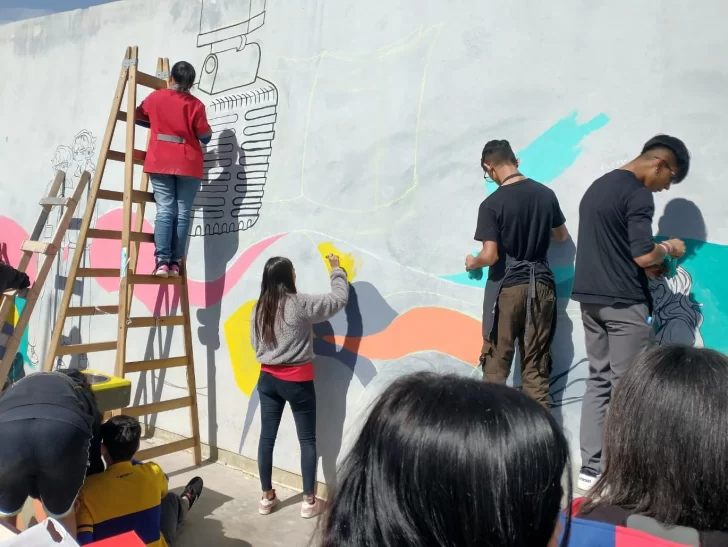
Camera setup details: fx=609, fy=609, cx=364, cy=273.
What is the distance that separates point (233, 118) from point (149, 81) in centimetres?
61

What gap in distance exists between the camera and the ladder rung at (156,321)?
4.00 meters

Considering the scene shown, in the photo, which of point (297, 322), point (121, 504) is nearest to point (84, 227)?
point (297, 322)

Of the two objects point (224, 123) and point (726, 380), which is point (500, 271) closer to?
point (726, 380)

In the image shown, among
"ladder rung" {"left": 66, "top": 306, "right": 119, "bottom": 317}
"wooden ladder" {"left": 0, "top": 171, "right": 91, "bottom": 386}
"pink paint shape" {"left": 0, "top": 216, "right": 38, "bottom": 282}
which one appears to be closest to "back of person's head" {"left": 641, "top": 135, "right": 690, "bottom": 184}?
"ladder rung" {"left": 66, "top": 306, "right": 119, "bottom": 317}

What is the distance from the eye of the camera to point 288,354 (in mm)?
3436

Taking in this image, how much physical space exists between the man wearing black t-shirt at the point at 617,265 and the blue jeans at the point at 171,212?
8.34 ft

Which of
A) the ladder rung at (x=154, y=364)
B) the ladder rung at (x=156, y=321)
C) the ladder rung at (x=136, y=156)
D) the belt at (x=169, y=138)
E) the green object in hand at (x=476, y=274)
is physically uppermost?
the belt at (x=169, y=138)

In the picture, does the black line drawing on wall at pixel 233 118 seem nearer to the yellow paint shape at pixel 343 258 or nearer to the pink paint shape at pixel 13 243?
the yellow paint shape at pixel 343 258

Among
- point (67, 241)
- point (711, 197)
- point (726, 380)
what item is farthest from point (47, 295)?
point (726, 380)

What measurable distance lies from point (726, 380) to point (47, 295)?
5831 mm

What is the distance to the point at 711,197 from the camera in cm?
255

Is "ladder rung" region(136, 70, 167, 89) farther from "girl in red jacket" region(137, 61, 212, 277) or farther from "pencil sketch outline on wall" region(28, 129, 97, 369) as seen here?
"pencil sketch outline on wall" region(28, 129, 97, 369)

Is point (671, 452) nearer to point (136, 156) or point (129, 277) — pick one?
point (129, 277)

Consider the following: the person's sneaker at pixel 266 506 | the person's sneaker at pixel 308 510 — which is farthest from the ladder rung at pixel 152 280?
the person's sneaker at pixel 308 510
